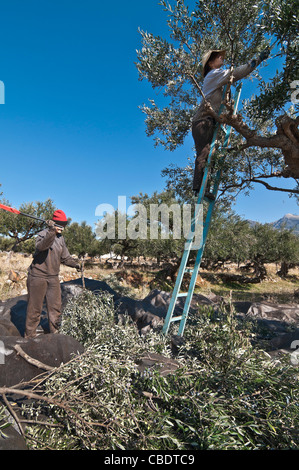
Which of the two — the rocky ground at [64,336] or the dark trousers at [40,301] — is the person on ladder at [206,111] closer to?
the rocky ground at [64,336]

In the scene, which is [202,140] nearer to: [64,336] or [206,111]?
[206,111]

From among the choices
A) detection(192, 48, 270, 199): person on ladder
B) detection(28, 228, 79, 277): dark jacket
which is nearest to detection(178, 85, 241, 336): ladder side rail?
detection(192, 48, 270, 199): person on ladder

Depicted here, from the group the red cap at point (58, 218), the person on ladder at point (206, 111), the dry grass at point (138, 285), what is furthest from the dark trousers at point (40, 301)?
the dry grass at point (138, 285)

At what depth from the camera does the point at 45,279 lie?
5020mm

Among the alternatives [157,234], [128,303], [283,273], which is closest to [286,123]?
[128,303]

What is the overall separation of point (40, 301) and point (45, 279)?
0.44 meters

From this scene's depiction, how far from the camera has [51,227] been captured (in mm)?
4598

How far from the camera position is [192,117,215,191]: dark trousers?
4.77m

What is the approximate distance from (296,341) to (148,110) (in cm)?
662

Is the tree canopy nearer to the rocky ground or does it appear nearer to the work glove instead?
the work glove

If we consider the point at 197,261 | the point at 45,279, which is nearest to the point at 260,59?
the point at 197,261

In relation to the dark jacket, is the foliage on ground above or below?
below

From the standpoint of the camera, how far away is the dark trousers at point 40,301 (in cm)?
488

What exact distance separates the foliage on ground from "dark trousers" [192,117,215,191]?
319 cm
